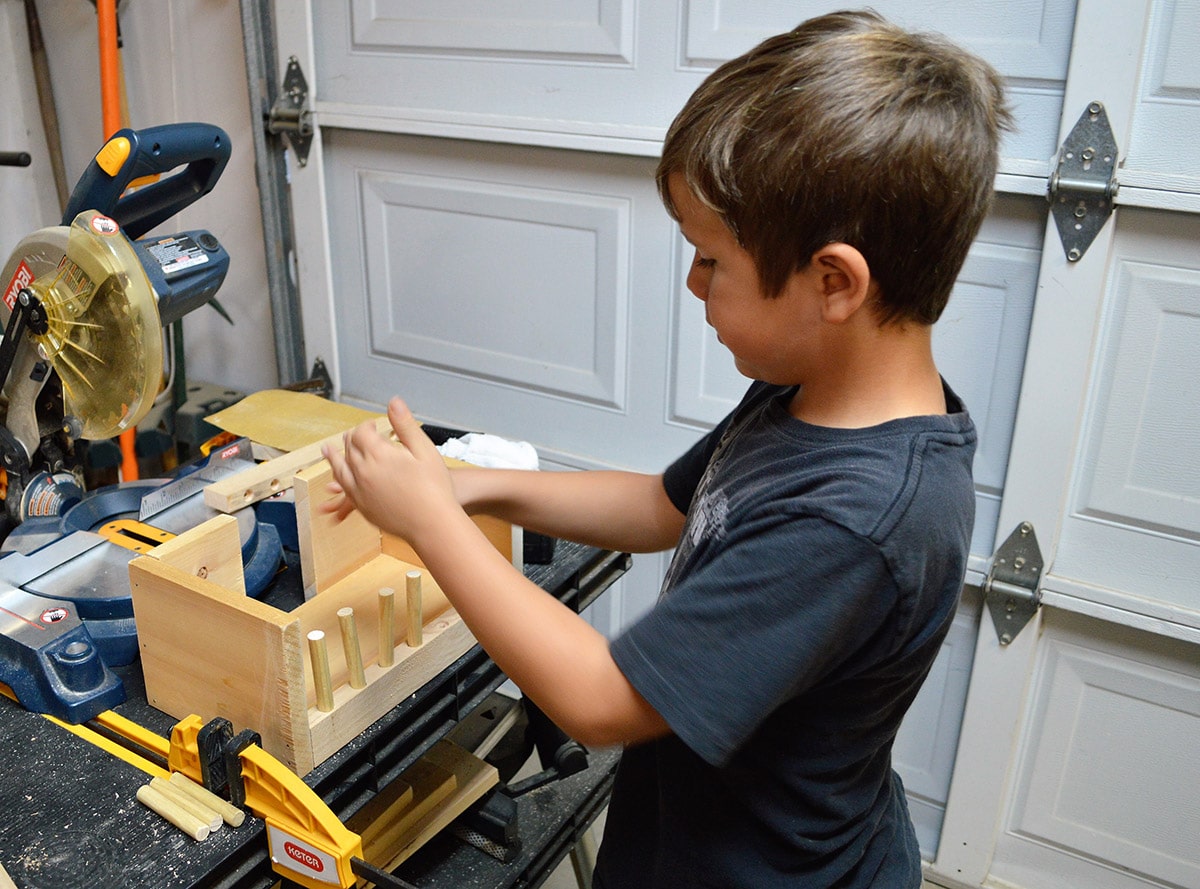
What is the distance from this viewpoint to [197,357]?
7.46 feet

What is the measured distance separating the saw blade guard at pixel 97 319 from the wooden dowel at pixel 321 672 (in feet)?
1.11

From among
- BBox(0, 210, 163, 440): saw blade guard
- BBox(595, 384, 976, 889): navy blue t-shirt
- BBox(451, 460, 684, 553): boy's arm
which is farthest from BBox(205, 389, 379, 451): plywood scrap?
BBox(595, 384, 976, 889): navy blue t-shirt

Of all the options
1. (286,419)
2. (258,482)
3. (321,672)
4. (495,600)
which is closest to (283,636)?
(321,672)

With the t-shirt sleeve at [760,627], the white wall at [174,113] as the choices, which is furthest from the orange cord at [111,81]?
the t-shirt sleeve at [760,627]

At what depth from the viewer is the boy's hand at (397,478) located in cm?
76

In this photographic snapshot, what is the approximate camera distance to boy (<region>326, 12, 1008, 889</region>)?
638mm

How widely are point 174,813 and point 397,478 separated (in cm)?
30

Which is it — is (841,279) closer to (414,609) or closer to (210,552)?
(414,609)

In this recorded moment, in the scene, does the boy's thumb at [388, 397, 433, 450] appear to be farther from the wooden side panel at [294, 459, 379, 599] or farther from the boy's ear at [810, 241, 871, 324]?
the boy's ear at [810, 241, 871, 324]

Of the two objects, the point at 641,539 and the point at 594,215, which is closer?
the point at 641,539

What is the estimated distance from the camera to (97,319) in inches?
38.5

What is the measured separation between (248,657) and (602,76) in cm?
114

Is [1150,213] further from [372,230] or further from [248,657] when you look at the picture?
[372,230]

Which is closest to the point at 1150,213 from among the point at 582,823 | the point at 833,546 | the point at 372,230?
the point at 833,546
